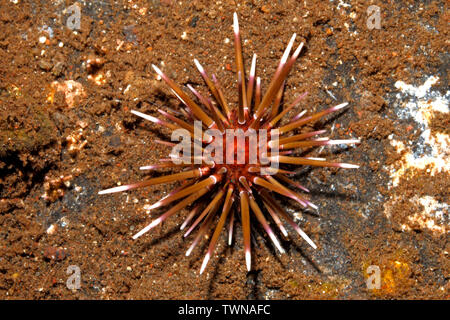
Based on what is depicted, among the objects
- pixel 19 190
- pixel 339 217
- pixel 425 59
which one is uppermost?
pixel 425 59

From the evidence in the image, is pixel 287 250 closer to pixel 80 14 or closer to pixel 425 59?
pixel 425 59

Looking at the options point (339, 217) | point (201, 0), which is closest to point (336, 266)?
point (339, 217)

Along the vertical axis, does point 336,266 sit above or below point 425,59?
below

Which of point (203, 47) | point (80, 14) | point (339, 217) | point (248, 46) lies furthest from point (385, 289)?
point (80, 14)

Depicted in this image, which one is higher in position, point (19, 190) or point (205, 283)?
point (19, 190)

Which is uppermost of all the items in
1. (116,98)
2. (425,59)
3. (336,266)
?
(425,59)

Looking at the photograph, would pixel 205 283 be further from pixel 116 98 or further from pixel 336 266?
pixel 116 98
